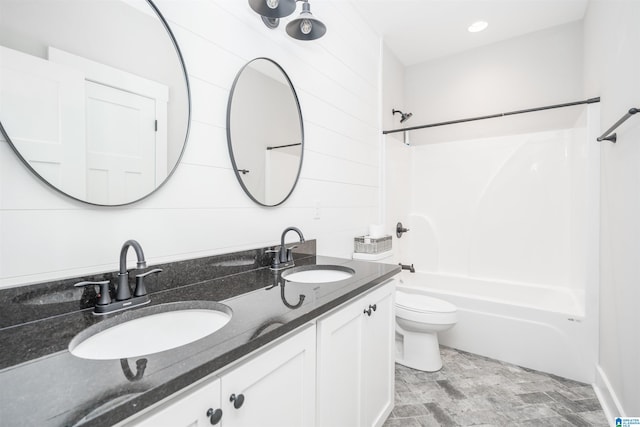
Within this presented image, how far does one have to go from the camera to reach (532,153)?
2.75m

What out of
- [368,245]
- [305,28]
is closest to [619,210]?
[368,245]

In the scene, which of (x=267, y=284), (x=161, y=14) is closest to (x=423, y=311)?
(x=267, y=284)

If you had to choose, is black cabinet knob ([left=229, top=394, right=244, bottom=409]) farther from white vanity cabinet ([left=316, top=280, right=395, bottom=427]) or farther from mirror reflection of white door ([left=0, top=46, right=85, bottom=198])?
mirror reflection of white door ([left=0, top=46, right=85, bottom=198])

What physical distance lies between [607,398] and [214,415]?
2.29 meters

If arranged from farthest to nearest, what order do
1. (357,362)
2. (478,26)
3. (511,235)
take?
(511,235) < (478,26) < (357,362)

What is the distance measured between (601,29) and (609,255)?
1.50 meters

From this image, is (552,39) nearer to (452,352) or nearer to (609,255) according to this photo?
(609,255)

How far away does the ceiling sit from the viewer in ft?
7.81

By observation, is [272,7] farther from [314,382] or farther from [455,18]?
[455,18]

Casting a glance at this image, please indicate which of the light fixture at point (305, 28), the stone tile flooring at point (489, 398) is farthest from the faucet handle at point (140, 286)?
the stone tile flooring at point (489, 398)

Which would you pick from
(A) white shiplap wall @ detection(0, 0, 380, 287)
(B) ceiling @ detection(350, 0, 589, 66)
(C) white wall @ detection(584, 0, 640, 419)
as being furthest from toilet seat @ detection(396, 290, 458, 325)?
(B) ceiling @ detection(350, 0, 589, 66)

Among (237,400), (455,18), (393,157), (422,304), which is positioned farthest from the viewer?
(393,157)

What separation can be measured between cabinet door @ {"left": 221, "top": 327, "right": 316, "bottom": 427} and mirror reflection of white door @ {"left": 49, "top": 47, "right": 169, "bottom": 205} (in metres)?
0.70

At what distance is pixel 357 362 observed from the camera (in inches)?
48.5
